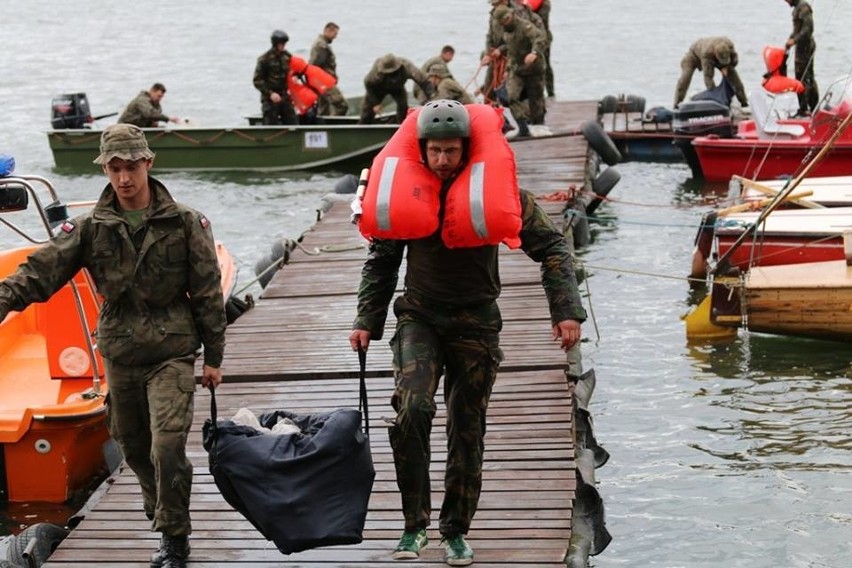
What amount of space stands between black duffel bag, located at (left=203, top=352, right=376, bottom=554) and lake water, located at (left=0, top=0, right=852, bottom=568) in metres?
3.32

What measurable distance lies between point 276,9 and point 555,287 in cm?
4097

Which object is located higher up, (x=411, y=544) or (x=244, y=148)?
(x=411, y=544)

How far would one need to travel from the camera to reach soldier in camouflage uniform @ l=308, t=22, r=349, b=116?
21.6 m

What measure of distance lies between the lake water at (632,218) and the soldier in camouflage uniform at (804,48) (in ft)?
6.94

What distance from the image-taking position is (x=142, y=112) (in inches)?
813

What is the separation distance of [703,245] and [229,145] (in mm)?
9177

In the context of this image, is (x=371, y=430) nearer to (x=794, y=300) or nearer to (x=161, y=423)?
(x=161, y=423)

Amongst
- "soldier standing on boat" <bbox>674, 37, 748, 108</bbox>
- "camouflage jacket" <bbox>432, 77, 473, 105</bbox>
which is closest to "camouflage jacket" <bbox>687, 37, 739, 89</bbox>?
"soldier standing on boat" <bbox>674, 37, 748, 108</bbox>

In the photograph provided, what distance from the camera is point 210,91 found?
30.5 metres

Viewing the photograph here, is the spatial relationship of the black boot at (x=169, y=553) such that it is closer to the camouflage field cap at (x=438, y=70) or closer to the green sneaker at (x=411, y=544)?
the green sneaker at (x=411, y=544)

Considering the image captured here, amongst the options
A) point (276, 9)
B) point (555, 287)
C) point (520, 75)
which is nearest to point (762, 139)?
point (520, 75)

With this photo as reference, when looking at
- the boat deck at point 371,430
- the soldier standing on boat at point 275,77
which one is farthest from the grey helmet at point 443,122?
the soldier standing on boat at point 275,77

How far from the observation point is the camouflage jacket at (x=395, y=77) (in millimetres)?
19250

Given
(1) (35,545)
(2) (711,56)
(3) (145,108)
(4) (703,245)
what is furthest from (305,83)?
(1) (35,545)
